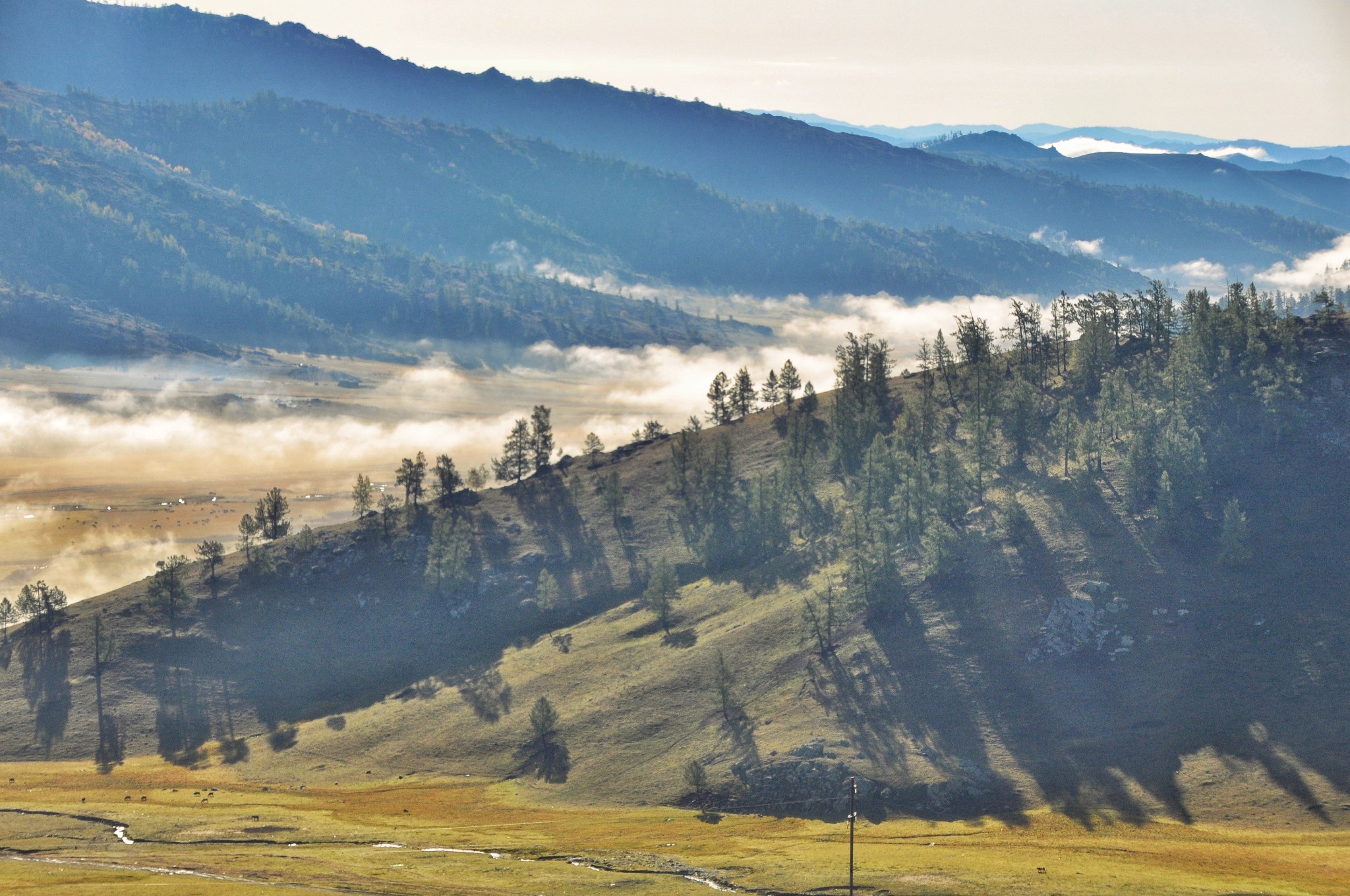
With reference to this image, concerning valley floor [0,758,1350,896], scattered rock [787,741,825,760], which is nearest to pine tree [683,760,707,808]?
valley floor [0,758,1350,896]

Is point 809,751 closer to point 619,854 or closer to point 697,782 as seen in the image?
point 697,782

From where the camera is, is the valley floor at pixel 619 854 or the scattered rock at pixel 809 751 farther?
the scattered rock at pixel 809 751

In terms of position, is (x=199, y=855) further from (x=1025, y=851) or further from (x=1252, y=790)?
(x=1252, y=790)

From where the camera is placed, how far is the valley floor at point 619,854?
143 meters

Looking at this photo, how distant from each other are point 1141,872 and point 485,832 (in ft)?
346

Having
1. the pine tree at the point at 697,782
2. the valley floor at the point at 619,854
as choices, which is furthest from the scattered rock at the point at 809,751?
the pine tree at the point at 697,782

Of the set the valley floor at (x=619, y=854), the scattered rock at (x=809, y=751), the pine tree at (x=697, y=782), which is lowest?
the valley floor at (x=619, y=854)

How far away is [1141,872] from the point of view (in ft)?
470

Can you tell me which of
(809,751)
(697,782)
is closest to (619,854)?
(697,782)

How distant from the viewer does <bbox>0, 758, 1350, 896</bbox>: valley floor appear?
14338cm

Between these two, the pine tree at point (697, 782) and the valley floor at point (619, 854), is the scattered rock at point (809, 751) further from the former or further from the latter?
the pine tree at point (697, 782)

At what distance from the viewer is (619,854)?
16412 cm

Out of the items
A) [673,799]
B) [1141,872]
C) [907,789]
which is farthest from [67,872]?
[1141,872]

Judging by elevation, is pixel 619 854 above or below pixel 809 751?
below
